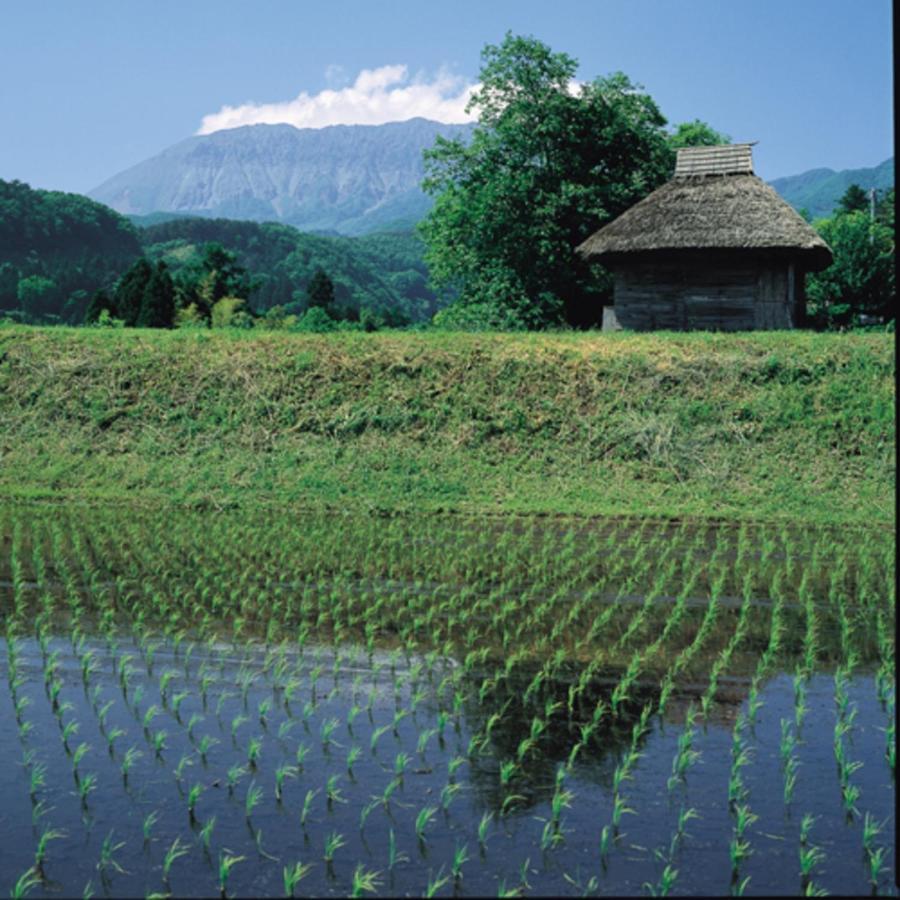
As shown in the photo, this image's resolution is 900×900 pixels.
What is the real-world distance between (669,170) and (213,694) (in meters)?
27.4

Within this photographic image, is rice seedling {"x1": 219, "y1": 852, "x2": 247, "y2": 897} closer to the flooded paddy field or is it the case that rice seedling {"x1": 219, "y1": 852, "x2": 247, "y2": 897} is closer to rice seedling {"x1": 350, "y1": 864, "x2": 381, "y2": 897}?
the flooded paddy field

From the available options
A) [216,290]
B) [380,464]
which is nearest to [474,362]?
[380,464]

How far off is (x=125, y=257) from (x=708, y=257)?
79.7 m

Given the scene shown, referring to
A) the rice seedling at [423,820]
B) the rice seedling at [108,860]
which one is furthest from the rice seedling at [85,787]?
the rice seedling at [423,820]

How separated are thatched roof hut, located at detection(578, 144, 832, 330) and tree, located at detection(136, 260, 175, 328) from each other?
52.6ft

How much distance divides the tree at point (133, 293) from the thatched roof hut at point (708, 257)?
57.9 feet

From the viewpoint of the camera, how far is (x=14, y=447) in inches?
739

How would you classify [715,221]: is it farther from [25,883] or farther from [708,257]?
[25,883]

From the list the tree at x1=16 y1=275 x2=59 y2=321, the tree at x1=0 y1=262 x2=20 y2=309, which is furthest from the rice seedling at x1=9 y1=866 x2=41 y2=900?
the tree at x1=0 y1=262 x2=20 y2=309

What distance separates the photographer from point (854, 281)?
125 feet

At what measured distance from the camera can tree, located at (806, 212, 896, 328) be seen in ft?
125

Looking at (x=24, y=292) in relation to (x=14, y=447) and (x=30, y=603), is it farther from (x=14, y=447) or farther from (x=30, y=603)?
(x=30, y=603)

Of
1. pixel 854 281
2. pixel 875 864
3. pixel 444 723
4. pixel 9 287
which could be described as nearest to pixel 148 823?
pixel 444 723

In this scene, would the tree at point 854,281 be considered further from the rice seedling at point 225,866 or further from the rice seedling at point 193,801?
the rice seedling at point 225,866
